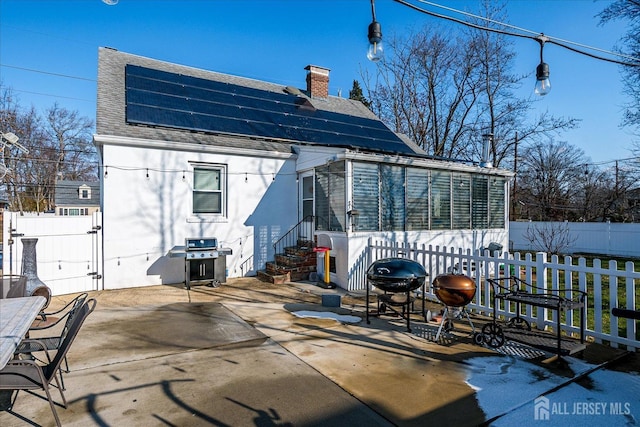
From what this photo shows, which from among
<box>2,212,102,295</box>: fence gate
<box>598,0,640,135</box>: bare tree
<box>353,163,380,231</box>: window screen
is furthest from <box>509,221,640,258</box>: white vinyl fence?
<box>2,212,102,295</box>: fence gate

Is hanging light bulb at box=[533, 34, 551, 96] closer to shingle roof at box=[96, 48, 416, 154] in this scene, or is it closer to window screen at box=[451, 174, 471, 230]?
shingle roof at box=[96, 48, 416, 154]

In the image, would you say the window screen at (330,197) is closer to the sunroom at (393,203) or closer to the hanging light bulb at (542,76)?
the sunroom at (393,203)

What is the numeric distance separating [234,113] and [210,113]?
3.03 feet

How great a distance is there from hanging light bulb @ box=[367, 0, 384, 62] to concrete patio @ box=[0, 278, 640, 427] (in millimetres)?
4025

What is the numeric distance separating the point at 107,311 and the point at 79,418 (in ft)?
13.5

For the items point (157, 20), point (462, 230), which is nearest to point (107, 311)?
point (462, 230)

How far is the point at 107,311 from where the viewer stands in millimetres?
6426

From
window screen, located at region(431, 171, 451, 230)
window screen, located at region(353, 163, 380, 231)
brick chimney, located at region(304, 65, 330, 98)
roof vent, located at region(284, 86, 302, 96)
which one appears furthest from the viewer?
brick chimney, located at region(304, 65, 330, 98)

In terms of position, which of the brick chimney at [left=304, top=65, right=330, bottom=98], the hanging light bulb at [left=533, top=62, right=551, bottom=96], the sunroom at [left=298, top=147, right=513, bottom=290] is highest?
the brick chimney at [left=304, top=65, right=330, bottom=98]

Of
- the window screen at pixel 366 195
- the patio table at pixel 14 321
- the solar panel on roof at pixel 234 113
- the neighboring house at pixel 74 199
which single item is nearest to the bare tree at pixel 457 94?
the solar panel on roof at pixel 234 113

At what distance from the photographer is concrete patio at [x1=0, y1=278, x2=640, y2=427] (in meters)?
2.89

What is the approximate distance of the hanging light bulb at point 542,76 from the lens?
17.8 feet

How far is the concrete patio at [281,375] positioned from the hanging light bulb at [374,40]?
4025 millimetres

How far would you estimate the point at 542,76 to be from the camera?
5.54m
